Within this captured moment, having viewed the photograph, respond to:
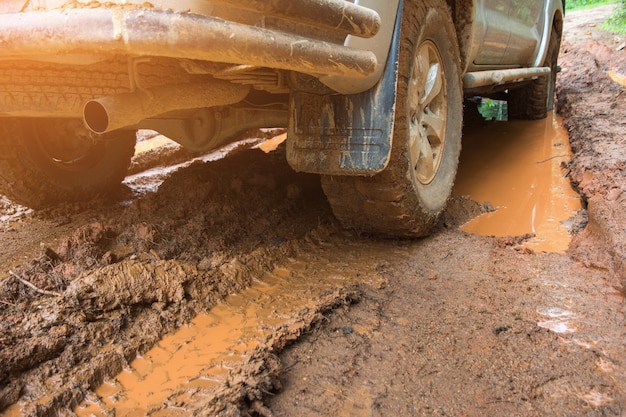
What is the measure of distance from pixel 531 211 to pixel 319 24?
7.26 feet

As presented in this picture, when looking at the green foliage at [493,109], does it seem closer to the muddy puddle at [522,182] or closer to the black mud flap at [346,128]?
the muddy puddle at [522,182]

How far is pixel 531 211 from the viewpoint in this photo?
2969 mm

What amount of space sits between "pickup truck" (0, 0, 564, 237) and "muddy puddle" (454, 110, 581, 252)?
1.71ft

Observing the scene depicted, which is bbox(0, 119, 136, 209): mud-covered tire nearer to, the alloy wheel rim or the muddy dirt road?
the muddy dirt road

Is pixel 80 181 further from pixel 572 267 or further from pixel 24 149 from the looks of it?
pixel 572 267

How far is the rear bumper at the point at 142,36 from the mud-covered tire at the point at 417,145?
91 cm

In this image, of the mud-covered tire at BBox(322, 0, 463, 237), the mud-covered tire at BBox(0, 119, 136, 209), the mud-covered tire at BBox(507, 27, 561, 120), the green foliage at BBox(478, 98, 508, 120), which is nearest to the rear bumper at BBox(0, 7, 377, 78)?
the mud-covered tire at BBox(322, 0, 463, 237)

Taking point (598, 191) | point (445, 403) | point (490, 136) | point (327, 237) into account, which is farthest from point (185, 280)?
point (490, 136)

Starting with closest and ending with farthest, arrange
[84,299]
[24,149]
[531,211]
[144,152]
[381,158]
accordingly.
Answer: [84,299], [381,158], [24,149], [531,211], [144,152]

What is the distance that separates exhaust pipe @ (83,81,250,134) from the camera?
1630mm

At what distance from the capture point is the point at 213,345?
66.9 inches

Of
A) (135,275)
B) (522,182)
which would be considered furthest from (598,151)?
(135,275)

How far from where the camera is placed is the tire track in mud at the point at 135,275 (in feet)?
5.08

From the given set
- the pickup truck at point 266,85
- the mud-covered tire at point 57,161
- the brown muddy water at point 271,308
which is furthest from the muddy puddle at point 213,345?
the mud-covered tire at point 57,161
